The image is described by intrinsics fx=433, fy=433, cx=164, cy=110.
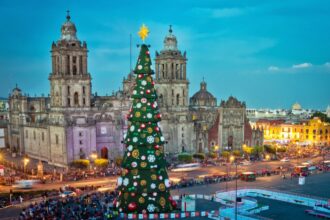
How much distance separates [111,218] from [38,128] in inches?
1878

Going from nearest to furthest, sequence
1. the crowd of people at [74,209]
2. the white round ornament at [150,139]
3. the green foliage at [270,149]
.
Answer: the white round ornament at [150,139] → the crowd of people at [74,209] → the green foliage at [270,149]

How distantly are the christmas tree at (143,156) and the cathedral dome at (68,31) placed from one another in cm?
3931

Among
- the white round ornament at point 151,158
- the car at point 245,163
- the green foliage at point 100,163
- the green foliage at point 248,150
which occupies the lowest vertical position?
the car at point 245,163

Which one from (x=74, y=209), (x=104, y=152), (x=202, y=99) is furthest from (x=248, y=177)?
(x=202, y=99)

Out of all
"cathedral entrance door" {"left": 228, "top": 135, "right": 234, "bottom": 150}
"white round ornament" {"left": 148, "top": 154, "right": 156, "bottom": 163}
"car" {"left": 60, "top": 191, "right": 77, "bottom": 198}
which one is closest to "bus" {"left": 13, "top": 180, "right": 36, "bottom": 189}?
"car" {"left": 60, "top": 191, "right": 77, "bottom": 198}

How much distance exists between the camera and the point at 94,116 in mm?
72500

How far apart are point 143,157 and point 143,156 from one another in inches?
2.9

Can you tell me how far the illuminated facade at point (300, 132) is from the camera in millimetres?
106925

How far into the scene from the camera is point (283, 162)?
72812mm

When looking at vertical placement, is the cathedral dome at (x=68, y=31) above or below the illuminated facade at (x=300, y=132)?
above

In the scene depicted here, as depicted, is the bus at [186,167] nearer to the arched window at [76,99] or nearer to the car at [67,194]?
the arched window at [76,99]

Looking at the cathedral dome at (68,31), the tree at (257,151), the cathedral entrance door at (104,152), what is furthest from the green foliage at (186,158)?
the cathedral dome at (68,31)

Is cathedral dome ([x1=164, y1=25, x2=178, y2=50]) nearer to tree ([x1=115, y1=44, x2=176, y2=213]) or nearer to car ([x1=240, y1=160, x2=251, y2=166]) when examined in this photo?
car ([x1=240, y1=160, x2=251, y2=166])

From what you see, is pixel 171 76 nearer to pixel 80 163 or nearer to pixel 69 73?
pixel 69 73
